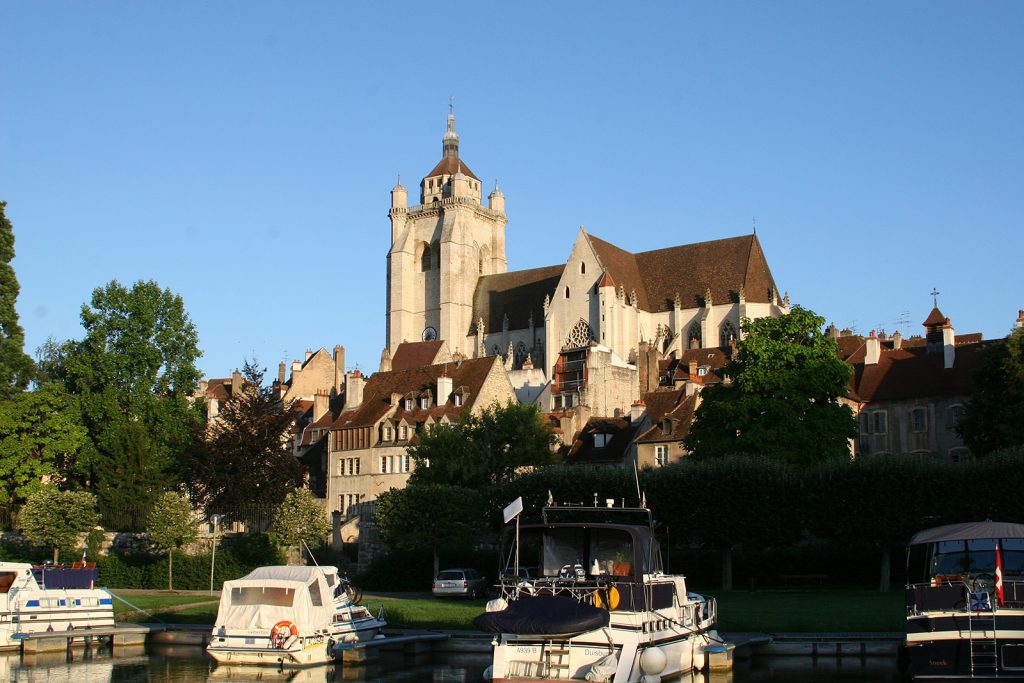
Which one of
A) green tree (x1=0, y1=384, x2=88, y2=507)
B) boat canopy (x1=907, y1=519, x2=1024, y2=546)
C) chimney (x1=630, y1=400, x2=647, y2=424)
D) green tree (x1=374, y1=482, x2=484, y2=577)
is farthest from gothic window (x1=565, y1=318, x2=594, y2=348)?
boat canopy (x1=907, y1=519, x2=1024, y2=546)

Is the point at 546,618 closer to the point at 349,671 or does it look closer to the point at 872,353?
the point at 349,671

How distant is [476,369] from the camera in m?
68.1

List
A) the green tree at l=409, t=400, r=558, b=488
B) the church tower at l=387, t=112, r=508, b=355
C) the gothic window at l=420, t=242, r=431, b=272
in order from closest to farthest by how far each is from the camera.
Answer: the green tree at l=409, t=400, r=558, b=488
the church tower at l=387, t=112, r=508, b=355
the gothic window at l=420, t=242, r=431, b=272

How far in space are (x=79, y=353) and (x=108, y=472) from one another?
8.48 meters

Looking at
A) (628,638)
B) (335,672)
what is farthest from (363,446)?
(628,638)

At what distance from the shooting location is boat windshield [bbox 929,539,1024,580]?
2466 cm

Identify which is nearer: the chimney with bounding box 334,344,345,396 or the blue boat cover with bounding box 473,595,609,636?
the blue boat cover with bounding box 473,595,609,636

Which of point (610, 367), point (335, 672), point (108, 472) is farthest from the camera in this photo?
point (610, 367)

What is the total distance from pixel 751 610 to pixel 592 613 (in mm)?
14813

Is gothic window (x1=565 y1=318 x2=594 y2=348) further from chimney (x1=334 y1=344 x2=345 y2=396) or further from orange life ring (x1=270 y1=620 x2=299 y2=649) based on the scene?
orange life ring (x1=270 y1=620 x2=299 y2=649)

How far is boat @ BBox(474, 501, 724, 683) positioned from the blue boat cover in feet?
0.06

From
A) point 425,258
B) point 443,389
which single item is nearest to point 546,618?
point 443,389

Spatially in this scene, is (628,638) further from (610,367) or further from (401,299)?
(401,299)

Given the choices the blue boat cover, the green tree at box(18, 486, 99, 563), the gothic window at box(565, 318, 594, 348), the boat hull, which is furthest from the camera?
the gothic window at box(565, 318, 594, 348)
